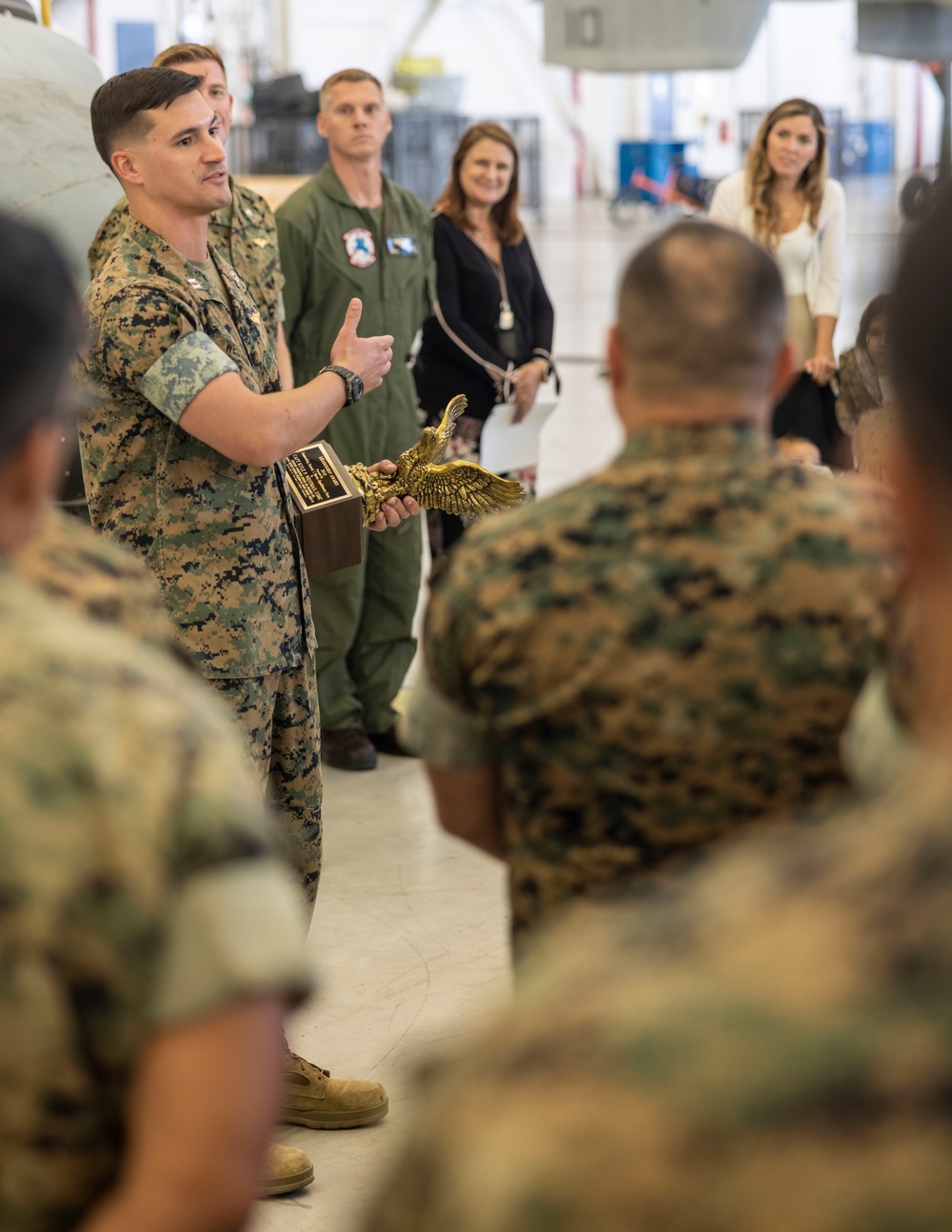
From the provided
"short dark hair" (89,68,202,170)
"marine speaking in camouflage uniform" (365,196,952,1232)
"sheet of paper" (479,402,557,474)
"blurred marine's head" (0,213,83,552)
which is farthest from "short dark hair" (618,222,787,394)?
"sheet of paper" (479,402,557,474)

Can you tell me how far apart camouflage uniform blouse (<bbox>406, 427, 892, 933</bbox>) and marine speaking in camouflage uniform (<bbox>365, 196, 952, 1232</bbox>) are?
0.65 m

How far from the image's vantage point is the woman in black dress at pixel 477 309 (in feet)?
15.5

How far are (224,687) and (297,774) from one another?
0.76 feet

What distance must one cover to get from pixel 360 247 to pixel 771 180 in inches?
63.2

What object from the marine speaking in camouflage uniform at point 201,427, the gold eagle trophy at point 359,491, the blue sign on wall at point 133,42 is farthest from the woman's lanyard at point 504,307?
the blue sign on wall at point 133,42

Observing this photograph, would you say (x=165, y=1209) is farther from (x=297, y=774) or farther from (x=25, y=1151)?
(x=297, y=774)

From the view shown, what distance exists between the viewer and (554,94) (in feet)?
100

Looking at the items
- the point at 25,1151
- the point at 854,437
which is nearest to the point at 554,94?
the point at 854,437

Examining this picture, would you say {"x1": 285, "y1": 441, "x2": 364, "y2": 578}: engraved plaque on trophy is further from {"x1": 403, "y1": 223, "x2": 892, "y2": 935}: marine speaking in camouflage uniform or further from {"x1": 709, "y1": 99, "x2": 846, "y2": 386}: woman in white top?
{"x1": 709, "y1": 99, "x2": 846, "y2": 386}: woman in white top

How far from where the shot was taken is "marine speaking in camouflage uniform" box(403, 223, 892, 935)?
1.29 metres

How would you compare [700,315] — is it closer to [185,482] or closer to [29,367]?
[29,367]

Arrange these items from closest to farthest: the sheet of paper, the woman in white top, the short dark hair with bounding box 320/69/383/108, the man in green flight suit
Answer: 1. the man in green flight suit
2. the short dark hair with bounding box 320/69/383/108
3. the sheet of paper
4. the woman in white top

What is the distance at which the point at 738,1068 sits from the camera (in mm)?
546

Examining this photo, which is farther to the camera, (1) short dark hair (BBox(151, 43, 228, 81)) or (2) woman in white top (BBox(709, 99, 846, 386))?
(2) woman in white top (BBox(709, 99, 846, 386))
